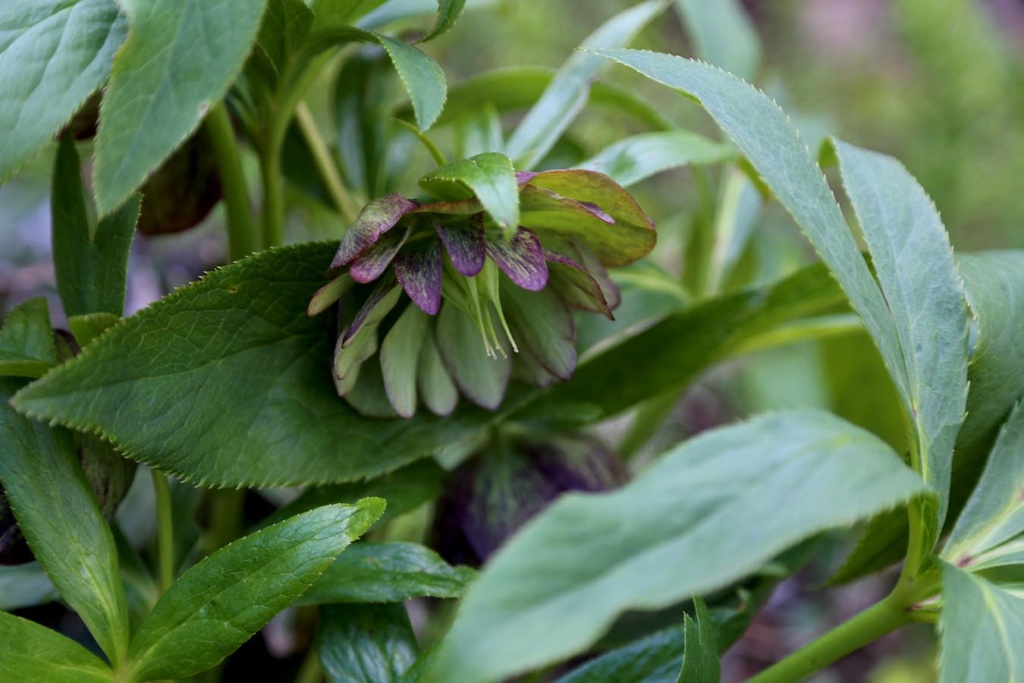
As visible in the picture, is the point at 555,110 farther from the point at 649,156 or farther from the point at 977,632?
the point at 977,632

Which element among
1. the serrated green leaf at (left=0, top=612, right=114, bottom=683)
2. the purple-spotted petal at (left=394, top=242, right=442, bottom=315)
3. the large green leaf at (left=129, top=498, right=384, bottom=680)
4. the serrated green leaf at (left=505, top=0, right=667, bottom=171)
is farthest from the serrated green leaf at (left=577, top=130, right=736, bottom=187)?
the serrated green leaf at (left=0, top=612, right=114, bottom=683)

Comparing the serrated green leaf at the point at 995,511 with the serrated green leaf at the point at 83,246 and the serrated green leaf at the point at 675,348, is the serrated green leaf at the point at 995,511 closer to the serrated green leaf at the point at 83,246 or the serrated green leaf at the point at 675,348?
the serrated green leaf at the point at 675,348

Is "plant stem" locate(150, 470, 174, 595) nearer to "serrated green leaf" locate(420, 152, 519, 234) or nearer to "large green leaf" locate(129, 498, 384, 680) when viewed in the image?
"large green leaf" locate(129, 498, 384, 680)

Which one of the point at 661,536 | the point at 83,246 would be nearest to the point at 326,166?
the point at 83,246

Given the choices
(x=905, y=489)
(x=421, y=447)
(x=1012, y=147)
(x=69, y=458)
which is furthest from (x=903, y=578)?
(x=1012, y=147)

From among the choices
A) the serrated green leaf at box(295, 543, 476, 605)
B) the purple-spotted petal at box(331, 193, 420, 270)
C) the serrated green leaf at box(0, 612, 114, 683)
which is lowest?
the serrated green leaf at box(295, 543, 476, 605)

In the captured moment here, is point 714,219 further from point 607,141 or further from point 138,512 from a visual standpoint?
point 138,512
